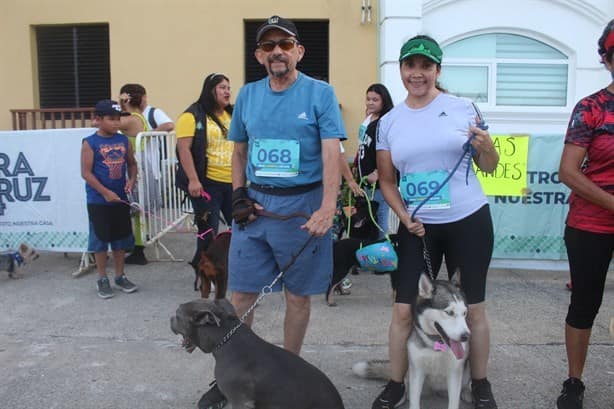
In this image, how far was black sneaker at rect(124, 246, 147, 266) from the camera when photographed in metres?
6.55

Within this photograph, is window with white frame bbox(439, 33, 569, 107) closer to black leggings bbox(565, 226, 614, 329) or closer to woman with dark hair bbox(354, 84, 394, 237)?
woman with dark hair bbox(354, 84, 394, 237)

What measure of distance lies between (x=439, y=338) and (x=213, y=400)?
1.35 meters

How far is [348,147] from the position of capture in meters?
9.10

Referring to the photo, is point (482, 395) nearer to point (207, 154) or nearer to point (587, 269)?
point (587, 269)

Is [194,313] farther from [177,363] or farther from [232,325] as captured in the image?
[177,363]

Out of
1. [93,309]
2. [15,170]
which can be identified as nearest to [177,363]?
[93,309]

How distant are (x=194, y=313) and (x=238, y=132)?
1.13 metres

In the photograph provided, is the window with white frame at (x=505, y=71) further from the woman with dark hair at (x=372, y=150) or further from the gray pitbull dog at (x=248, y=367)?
the gray pitbull dog at (x=248, y=367)

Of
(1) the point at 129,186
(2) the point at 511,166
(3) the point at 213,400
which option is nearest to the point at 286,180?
(3) the point at 213,400

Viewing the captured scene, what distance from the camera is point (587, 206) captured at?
307 cm

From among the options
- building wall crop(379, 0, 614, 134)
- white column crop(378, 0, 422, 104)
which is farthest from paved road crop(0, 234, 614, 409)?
building wall crop(379, 0, 614, 134)

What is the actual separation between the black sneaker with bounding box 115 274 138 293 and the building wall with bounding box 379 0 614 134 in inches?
192

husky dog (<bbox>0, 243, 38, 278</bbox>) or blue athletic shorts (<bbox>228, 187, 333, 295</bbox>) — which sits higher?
blue athletic shorts (<bbox>228, 187, 333, 295</bbox>)

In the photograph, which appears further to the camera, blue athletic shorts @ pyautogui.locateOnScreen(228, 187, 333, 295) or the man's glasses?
blue athletic shorts @ pyautogui.locateOnScreen(228, 187, 333, 295)
